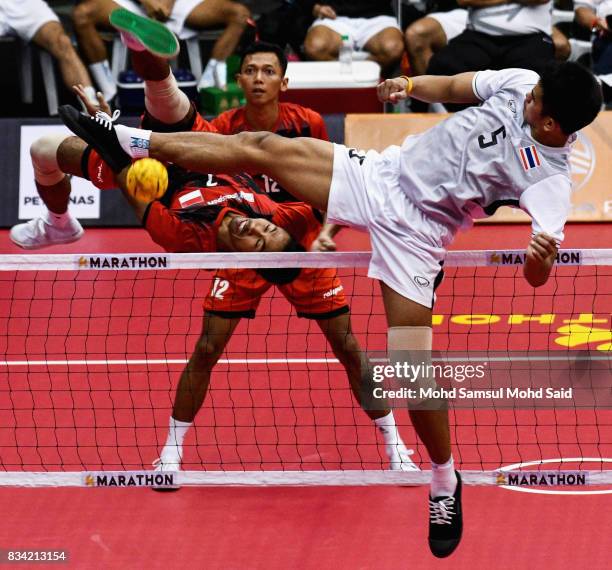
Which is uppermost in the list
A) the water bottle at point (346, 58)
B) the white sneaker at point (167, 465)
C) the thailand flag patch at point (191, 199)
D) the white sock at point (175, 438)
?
the thailand flag patch at point (191, 199)

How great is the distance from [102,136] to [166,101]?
29.6 inches

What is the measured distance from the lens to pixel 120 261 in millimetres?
5816

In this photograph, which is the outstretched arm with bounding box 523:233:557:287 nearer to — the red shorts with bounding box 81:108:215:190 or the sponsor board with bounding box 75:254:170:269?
the sponsor board with bounding box 75:254:170:269

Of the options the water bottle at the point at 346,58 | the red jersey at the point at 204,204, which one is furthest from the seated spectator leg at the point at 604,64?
the red jersey at the point at 204,204

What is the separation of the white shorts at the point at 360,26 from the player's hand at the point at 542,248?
29.0 ft

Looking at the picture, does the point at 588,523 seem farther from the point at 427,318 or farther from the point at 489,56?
the point at 489,56

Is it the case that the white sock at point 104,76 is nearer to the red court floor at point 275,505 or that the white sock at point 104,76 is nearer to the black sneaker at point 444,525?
the red court floor at point 275,505

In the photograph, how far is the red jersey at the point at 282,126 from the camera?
7.31 meters

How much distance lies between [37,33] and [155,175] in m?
8.46

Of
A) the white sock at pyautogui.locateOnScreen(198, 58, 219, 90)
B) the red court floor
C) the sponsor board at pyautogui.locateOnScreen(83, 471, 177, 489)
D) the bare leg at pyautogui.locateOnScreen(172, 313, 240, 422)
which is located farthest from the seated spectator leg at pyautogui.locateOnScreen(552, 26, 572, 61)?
the sponsor board at pyautogui.locateOnScreen(83, 471, 177, 489)

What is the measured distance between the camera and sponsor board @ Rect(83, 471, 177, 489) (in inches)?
233

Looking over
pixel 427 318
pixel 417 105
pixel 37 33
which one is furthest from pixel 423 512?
pixel 37 33

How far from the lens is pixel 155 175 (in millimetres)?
5715

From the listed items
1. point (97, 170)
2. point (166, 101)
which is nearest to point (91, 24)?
point (166, 101)
